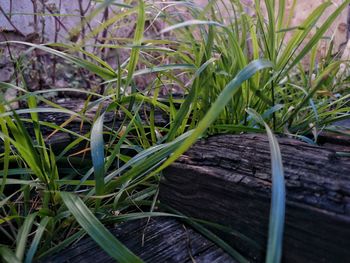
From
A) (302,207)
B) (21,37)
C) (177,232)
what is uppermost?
(21,37)

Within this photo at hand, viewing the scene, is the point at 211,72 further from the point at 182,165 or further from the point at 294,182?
the point at 294,182

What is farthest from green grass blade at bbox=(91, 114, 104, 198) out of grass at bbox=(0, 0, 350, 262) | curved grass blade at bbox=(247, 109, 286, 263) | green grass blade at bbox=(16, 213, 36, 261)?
curved grass blade at bbox=(247, 109, 286, 263)

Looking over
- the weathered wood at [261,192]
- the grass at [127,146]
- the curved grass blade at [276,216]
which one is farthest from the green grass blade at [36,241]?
the curved grass blade at [276,216]

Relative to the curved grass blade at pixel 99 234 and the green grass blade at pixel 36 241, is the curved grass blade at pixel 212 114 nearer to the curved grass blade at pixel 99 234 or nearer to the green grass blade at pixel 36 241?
the curved grass blade at pixel 99 234

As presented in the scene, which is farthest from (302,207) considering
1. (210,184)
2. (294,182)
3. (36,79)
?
(36,79)

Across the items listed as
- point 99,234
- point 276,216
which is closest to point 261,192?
point 276,216

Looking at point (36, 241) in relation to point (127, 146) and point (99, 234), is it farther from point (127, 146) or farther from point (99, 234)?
point (127, 146)
